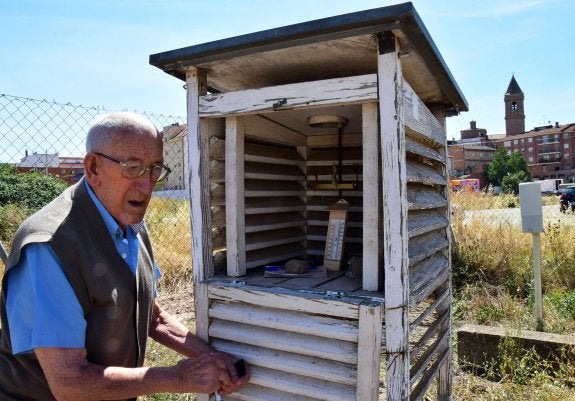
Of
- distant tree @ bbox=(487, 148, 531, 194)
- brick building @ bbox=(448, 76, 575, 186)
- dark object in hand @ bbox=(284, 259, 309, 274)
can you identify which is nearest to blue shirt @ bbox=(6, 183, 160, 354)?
dark object in hand @ bbox=(284, 259, 309, 274)

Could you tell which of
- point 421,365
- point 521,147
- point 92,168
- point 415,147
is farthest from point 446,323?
point 521,147

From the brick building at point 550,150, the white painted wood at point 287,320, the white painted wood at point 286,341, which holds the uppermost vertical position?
the brick building at point 550,150

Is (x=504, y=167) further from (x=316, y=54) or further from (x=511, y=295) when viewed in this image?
(x=316, y=54)

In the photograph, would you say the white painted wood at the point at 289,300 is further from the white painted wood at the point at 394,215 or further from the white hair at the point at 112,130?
the white hair at the point at 112,130

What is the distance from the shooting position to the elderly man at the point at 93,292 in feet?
4.61

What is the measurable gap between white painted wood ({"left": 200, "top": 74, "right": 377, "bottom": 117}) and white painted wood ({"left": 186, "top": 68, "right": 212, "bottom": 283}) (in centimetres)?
6

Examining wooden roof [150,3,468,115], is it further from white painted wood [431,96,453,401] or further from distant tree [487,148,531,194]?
distant tree [487,148,531,194]

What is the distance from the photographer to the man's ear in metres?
1.59

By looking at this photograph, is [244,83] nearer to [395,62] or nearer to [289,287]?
[395,62]

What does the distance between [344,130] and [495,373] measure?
107 inches

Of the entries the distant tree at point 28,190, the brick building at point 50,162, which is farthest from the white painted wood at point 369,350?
the distant tree at point 28,190

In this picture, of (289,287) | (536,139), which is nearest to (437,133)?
(289,287)

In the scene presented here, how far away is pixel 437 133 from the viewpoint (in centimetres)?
259

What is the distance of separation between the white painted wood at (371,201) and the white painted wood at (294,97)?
119 mm
